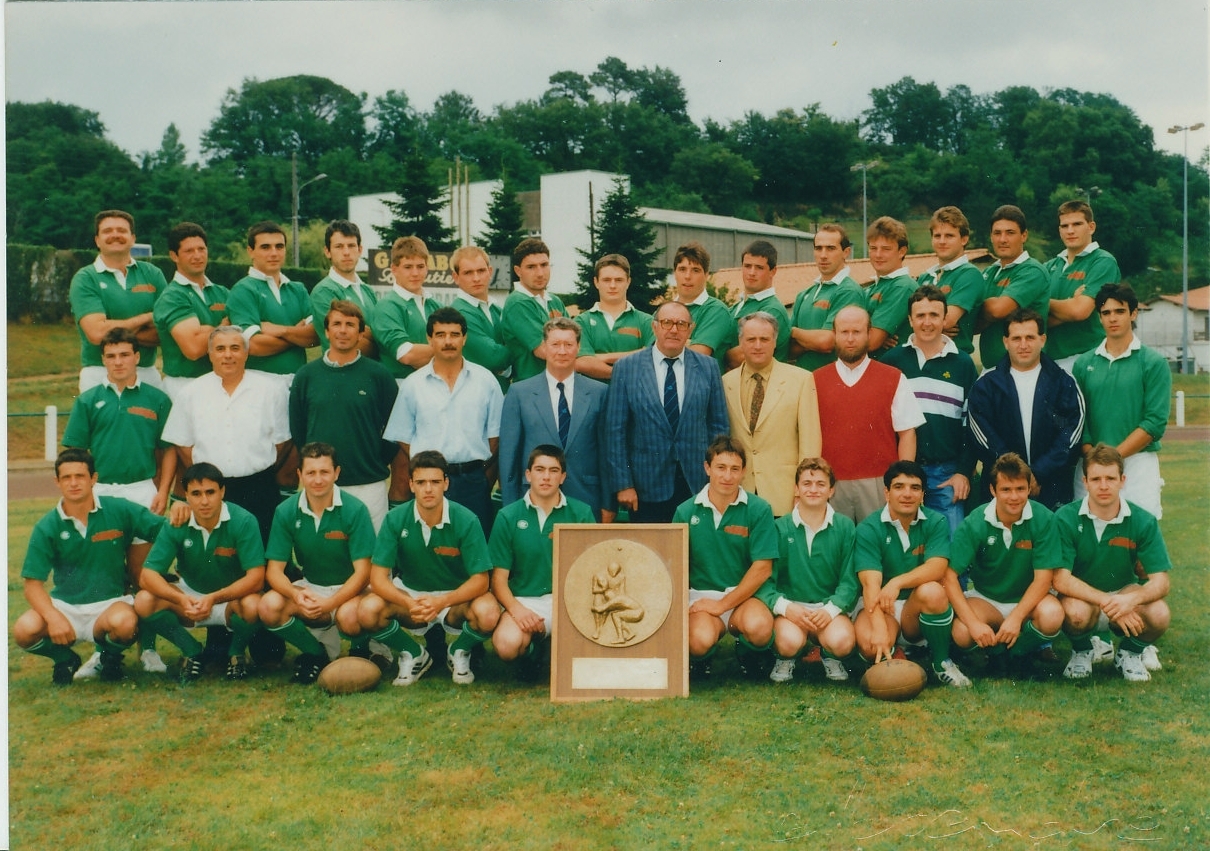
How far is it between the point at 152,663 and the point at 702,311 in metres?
4.13

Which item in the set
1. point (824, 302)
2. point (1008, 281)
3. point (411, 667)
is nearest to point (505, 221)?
point (824, 302)

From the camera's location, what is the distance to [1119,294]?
20.9 ft

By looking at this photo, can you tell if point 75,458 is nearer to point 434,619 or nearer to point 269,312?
point 269,312

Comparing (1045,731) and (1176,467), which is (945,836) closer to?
(1045,731)

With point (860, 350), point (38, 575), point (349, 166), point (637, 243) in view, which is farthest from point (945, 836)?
point (349, 166)

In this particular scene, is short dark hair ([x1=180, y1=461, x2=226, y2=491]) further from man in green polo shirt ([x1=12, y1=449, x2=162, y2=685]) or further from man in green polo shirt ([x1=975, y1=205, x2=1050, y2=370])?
man in green polo shirt ([x1=975, y1=205, x2=1050, y2=370])

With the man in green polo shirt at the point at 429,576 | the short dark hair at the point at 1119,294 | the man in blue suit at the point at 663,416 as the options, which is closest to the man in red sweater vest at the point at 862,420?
the man in blue suit at the point at 663,416

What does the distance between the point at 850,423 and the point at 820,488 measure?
0.63 m

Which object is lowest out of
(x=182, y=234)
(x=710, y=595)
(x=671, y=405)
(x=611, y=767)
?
(x=611, y=767)

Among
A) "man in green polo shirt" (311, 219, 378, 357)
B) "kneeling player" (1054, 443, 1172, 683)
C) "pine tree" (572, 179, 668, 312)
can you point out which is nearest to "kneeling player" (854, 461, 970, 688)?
"kneeling player" (1054, 443, 1172, 683)

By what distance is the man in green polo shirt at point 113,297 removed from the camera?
690 centimetres

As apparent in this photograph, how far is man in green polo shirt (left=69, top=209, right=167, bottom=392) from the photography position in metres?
6.90

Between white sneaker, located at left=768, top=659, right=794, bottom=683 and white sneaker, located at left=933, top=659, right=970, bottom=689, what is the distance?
2.63ft

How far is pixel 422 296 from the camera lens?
23.7 feet
